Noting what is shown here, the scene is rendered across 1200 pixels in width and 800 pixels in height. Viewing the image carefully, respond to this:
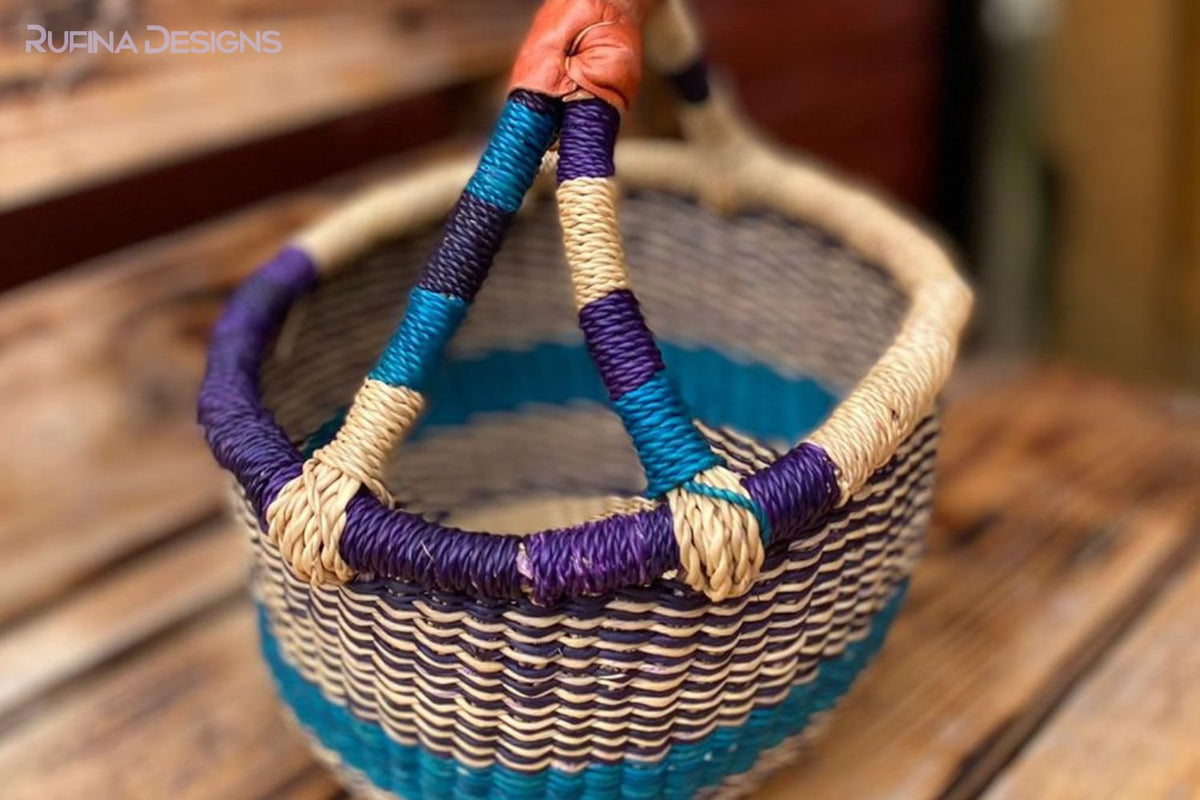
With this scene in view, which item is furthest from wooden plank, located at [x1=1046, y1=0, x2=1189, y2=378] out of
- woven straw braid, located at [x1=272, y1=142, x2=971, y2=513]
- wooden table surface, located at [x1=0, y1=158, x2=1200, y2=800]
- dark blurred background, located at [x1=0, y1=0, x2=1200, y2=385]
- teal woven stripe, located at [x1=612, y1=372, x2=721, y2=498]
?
teal woven stripe, located at [x1=612, y1=372, x2=721, y2=498]

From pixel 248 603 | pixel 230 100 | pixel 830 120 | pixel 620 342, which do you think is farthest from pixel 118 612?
pixel 830 120

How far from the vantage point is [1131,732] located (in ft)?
1.81

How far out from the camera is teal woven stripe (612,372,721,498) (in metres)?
0.39

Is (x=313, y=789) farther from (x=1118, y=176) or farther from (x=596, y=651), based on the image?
(x=1118, y=176)

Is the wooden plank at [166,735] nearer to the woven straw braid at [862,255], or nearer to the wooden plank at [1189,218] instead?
the woven straw braid at [862,255]

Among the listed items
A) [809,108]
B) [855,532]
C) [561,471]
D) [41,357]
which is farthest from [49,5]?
[809,108]

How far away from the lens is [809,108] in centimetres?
104

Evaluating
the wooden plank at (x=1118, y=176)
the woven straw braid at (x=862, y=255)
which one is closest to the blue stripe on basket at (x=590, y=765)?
the woven straw braid at (x=862, y=255)

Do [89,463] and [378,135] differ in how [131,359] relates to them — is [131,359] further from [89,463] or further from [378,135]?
[378,135]

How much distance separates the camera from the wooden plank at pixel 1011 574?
1.79ft

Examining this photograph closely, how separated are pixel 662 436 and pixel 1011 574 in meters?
0.35

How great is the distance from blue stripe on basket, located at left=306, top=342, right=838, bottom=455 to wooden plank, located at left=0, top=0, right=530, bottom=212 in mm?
200

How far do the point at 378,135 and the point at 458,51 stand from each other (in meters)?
0.09

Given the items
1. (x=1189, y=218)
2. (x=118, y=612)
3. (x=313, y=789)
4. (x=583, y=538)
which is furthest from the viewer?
(x=1189, y=218)
